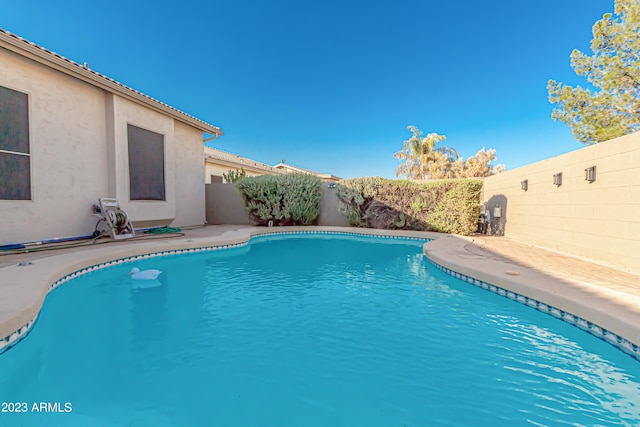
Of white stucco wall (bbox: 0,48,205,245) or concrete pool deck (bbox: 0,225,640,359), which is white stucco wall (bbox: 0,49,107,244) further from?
concrete pool deck (bbox: 0,225,640,359)

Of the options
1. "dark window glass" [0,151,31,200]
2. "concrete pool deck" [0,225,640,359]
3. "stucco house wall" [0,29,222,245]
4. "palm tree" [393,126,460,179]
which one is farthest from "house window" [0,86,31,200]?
"palm tree" [393,126,460,179]

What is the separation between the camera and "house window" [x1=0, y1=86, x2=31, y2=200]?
732 centimetres

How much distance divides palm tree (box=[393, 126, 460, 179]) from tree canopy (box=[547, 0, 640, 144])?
15331 mm

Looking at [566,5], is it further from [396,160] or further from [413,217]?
[396,160]

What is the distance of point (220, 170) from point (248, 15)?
9.57 meters

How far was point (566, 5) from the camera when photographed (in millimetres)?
11555

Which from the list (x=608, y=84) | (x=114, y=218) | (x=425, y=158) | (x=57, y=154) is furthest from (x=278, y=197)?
(x=425, y=158)

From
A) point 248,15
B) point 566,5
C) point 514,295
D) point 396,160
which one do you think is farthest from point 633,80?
point 396,160

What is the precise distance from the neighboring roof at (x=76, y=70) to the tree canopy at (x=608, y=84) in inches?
658

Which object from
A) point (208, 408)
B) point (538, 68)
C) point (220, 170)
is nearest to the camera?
point (208, 408)

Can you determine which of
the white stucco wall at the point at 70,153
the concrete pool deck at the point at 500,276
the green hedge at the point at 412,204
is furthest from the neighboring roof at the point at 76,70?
the green hedge at the point at 412,204

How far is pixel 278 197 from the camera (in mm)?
14875

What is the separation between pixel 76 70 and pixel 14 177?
11.3 feet

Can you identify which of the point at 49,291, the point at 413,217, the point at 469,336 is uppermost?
the point at 413,217
